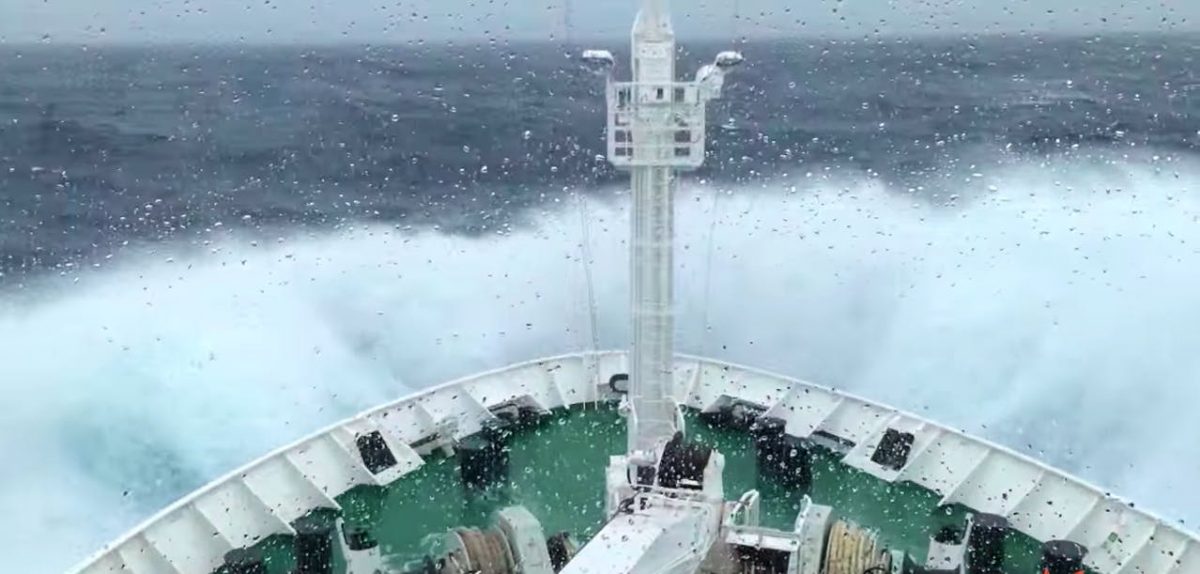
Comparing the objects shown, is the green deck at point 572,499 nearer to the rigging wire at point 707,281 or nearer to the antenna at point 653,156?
the antenna at point 653,156

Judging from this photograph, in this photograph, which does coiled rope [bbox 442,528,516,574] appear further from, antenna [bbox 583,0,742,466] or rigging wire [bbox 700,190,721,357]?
rigging wire [bbox 700,190,721,357]

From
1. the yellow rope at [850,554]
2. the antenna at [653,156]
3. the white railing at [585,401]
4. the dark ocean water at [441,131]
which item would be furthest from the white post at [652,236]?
the dark ocean water at [441,131]

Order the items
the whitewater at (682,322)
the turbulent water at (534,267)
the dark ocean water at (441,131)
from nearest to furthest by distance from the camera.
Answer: the whitewater at (682,322)
the turbulent water at (534,267)
the dark ocean water at (441,131)

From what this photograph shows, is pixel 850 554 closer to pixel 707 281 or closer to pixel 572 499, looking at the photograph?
pixel 572 499

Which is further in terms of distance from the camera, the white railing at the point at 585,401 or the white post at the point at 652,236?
the white railing at the point at 585,401

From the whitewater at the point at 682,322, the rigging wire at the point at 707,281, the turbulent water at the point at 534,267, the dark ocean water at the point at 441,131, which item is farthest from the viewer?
the dark ocean water at the point at 441,131

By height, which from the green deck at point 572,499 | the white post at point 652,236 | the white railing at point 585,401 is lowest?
the green deck at point 572,499

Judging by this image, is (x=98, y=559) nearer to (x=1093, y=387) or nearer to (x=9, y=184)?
(x=1093, y=387)

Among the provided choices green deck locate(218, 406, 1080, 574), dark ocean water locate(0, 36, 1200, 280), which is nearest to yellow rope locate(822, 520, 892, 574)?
green deck locate(218, 406, 1080, 574)
